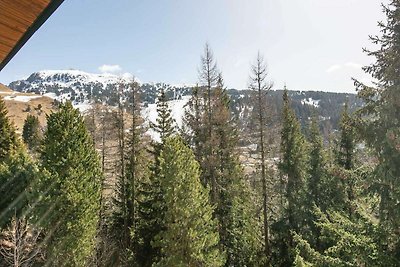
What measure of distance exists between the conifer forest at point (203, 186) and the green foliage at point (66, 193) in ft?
0.16

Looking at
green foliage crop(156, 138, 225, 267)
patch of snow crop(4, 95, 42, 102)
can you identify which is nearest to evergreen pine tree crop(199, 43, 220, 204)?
green foliage crop(156, 138, 225, 267)

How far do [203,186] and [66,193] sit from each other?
8.53 m

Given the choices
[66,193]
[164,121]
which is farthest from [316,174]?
[66,193]

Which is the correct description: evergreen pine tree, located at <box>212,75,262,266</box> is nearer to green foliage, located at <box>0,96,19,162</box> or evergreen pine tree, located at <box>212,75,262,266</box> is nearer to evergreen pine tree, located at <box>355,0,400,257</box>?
evergreen pine tree, located at <box>355,0,400,257</box>

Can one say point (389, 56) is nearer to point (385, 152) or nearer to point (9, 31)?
point (385, 152)

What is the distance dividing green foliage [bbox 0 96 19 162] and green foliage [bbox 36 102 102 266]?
22.3 feet

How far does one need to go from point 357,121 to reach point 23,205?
15553 millimetres

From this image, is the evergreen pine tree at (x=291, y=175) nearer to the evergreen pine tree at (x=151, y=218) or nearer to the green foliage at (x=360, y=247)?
the evergreen pine tree at (x=151, y=218)

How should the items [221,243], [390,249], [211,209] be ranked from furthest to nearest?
[221,243], [211,209], [390,249]

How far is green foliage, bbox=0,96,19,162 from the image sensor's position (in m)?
21.8

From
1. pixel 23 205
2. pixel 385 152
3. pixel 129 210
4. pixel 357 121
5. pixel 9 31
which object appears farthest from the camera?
pixel 129 210

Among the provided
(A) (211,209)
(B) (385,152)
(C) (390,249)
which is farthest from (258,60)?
(C) (390,249)

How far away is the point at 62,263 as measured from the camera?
15.6m

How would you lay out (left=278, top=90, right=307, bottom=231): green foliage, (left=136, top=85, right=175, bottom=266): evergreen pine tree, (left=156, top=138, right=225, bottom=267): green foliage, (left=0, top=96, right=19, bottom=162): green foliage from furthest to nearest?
(left=278, top=90, right=307, bottom=231): green foliage < (left=0, top=96, right=19, bottom=162): green foliage < (left=136, top=85, right=175, bottom=266): evergreen pine tree < (left=156, top=138, right=225, bottom=267): green foliage
